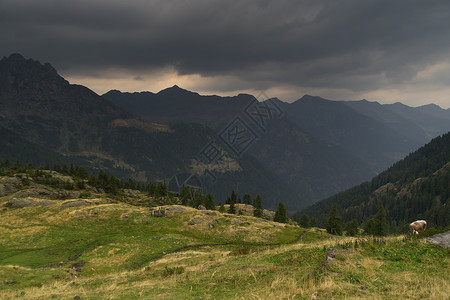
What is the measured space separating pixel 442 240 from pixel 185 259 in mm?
25110

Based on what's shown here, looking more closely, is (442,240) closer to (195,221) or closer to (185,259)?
(185,259)

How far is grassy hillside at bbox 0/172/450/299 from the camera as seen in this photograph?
12.9 metres

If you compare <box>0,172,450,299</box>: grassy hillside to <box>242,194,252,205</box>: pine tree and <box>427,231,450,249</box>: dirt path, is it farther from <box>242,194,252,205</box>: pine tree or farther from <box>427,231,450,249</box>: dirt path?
<box>242,194,252,205</box>: pine tree

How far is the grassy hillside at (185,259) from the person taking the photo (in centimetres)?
1294

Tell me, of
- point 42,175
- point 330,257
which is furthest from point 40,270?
point 42,175

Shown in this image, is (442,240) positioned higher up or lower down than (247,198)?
higher up

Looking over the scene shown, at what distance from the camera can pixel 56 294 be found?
1847cm

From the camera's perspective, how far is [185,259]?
2984cm

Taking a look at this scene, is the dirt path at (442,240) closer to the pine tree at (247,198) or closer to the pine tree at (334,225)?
the pine tree at (334,225)

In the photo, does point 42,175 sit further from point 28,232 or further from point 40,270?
point 40,270

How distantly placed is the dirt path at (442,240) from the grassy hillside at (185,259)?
1.01m

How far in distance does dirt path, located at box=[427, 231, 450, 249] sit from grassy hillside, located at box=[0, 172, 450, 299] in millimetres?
1011

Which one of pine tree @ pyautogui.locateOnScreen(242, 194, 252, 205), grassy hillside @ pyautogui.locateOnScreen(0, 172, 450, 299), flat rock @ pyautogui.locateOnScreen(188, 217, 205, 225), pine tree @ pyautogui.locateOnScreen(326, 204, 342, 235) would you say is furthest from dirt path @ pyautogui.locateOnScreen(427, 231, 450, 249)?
pine tree @ pyautogui.locateOnScreen(242, 194, 252, 205)

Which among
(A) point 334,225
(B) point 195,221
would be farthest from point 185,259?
(A) point 334,225
